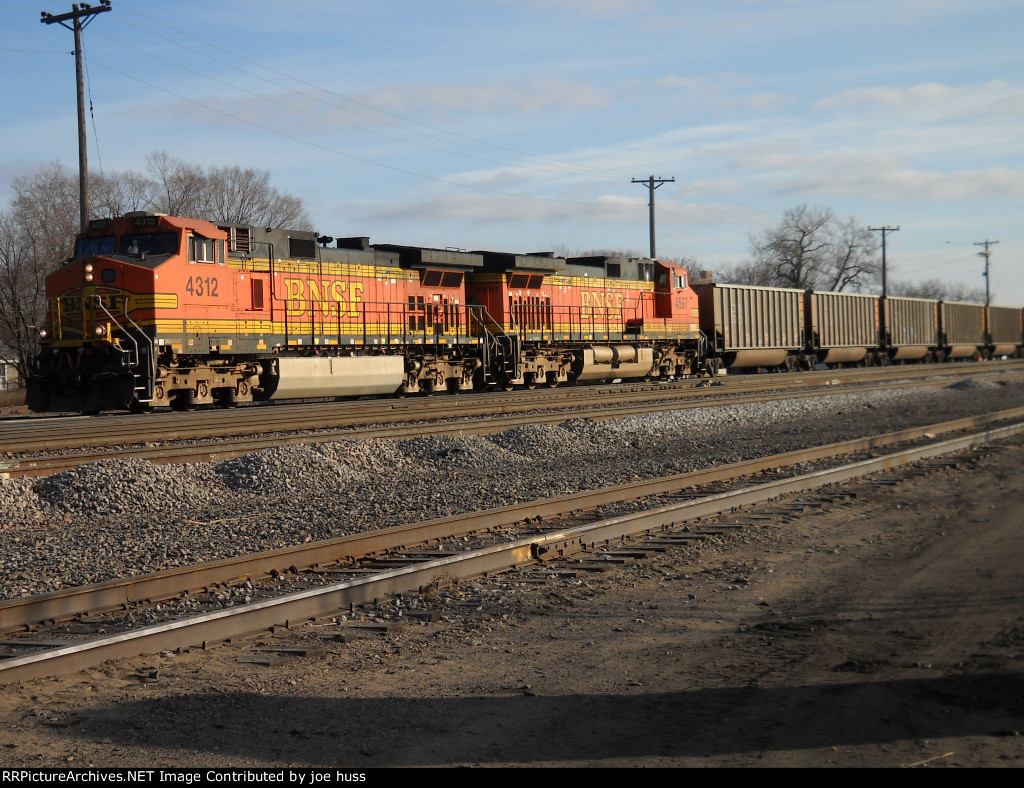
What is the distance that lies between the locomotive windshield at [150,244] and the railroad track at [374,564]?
11385 mm

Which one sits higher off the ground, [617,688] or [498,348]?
[498,348]

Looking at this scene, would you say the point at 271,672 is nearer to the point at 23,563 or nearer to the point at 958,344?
the point at 23,563

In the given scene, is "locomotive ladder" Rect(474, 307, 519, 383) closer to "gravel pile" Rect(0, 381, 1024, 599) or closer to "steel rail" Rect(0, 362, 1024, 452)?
"steel rail" Rect(0, 362, 1024, 452)

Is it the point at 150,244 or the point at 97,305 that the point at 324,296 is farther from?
the point at 97,305

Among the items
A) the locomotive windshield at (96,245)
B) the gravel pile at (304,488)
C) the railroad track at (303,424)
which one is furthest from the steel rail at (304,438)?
the locomotive windshield at (96,245)

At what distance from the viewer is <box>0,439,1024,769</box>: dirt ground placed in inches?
155

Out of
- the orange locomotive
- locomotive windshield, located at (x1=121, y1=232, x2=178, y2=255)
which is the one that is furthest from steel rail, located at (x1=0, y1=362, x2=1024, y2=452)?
locomotive windshield, located at (x1=121, y1=232, x2=178, y2=255)

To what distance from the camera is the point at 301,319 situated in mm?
20562

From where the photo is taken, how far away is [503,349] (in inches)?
1020

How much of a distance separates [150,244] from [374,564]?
12.8 m

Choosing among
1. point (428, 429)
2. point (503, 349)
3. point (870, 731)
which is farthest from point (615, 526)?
point (503, 349)

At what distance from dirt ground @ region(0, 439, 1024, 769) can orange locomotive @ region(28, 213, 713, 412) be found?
13.1 m

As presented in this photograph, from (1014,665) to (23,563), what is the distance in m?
6.65

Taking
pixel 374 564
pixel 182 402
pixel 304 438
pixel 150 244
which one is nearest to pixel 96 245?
pixel 150 244
